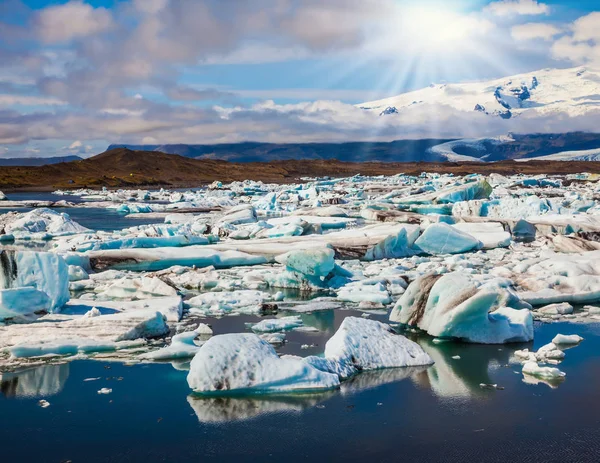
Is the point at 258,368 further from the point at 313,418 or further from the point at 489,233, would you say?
the point at 489,233

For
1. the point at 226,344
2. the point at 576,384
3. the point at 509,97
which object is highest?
the point at 509,97

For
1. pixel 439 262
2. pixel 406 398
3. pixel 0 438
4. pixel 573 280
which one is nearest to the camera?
pixel 0 438

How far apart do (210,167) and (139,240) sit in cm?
4641

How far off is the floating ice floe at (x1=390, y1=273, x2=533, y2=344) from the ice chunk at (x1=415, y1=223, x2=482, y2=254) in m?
5.17

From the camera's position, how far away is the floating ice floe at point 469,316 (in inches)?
226

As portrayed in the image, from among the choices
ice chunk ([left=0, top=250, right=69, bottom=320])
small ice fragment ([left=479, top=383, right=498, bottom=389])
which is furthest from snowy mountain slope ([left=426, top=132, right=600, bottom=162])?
small ice fragment ([left=479, top=383, right=498, bottom=389])

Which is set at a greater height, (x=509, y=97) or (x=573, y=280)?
(x=509, y=97)

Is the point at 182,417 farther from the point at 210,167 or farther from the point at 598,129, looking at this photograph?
the point at 598,129

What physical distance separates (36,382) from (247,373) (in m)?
1.65

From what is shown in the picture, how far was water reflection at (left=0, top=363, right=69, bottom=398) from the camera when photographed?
461cm

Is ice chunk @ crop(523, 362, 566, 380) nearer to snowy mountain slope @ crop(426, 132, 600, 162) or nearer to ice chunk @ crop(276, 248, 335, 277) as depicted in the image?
ice chunk @ crop(276, 248, 335, 277)

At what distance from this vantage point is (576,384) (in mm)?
4801

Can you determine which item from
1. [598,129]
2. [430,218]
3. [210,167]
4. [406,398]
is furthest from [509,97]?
[406,398]

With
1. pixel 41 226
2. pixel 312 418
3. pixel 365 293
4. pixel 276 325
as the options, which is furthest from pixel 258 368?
pixel 41 226
